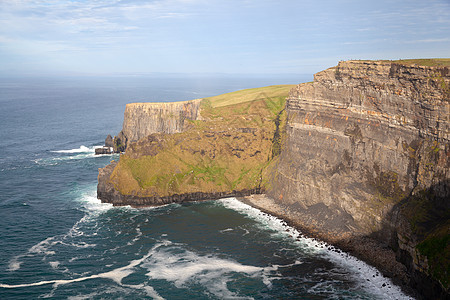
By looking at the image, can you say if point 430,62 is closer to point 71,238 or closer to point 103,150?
point 71,238

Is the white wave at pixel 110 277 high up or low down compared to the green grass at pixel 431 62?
down

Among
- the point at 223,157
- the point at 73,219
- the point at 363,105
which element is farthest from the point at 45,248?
the point at 363,105

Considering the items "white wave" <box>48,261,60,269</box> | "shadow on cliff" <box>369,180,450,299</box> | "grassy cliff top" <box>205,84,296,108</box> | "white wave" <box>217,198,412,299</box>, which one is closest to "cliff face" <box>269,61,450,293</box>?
"shadow on cliff" <box>369,180,450,299</box>

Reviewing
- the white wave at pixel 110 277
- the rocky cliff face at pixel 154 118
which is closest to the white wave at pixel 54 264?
the white wave at pixel 110 277

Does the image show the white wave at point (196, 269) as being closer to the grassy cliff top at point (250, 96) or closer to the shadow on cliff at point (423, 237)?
the shadow on cliff at point (423, 237)

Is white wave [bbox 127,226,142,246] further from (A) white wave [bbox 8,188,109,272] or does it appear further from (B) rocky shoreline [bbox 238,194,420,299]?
(B) rocky shoreline [bbox 238,194,420,299]

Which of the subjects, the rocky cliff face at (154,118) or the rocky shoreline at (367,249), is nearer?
the rocky shoreline at (367,249)

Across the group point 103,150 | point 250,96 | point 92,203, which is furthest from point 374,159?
point 103,150

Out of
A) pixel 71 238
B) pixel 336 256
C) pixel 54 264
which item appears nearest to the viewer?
pixel 54 264
